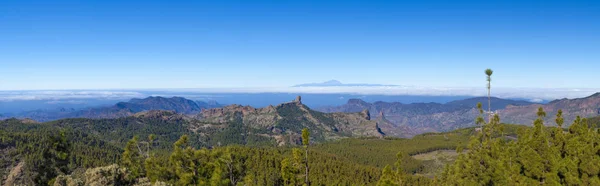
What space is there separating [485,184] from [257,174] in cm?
12556

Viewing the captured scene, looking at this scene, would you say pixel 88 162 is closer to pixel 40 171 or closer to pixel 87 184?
pixel 40 171

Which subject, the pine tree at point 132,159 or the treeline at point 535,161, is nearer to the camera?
the treeline at point 535,161

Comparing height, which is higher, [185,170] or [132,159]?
[132,159]

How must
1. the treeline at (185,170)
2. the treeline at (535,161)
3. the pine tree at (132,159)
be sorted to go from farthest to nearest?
the pine tree at (132,159), the treeline at (535,161), the treeline at (185,170)

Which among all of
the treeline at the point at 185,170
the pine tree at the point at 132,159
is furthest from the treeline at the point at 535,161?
the pine tree at the point at 132,159

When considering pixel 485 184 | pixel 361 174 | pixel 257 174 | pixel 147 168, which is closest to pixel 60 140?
pixel 147 168

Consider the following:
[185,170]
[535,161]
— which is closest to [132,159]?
[185,170]

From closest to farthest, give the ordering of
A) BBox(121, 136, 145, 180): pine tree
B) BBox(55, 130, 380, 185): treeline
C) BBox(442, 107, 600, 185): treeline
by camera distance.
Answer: BBox(55, 130, 380, 185): treeline
BBox(442, 107, 600, 185): treeline
BBox(121, 136, 145, 180): pine tree

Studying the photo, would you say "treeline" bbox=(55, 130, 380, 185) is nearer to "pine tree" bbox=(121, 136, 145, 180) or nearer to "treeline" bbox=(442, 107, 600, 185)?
"pine tree" bbox=(121, 136, 145, 180)

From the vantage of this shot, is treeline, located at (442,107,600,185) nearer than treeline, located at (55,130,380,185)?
No

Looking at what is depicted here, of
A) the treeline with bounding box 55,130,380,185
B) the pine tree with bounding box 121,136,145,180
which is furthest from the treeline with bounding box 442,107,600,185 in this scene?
the pine tree with bounding box 121,136,145,180

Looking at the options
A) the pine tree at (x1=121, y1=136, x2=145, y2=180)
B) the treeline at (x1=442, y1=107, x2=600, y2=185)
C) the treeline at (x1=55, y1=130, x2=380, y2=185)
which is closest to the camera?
the treeline at (x1=55, y1=130, x2=380, y2=185)

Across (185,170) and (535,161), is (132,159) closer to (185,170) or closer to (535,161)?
(185,170)

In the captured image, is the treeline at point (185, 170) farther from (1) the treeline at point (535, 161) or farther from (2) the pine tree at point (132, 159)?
(1) the treeline at point (535, 161)
